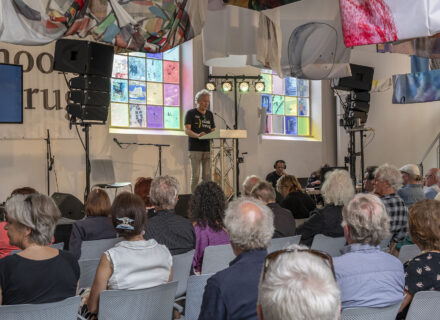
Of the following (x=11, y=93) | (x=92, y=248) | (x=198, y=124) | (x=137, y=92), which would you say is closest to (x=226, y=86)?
(x=137, y=92)

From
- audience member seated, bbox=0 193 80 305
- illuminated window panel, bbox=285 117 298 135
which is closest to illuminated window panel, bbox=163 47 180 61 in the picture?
illuminated window panel, bbox=285 117 298 135

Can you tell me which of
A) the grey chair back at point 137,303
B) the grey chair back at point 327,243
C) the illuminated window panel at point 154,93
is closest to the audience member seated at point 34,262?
the grey chair back at point 137,303

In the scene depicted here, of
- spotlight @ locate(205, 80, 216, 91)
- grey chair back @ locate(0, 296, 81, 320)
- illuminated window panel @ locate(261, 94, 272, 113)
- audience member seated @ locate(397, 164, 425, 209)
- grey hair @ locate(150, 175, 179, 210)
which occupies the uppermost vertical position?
spotlight @ locate(205, 80, 216, 91)

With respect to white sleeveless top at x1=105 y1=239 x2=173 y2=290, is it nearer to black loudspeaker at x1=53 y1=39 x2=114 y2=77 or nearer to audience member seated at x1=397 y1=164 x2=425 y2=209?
audience member seated at x1=397 y1=164 x2=425 y2=209

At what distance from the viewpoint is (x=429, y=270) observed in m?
2.61

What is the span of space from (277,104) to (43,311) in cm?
1130

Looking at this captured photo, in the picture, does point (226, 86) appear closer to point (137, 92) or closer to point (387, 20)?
point (137, 92)

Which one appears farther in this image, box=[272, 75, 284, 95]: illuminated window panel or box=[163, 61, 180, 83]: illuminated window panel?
box=[272, 75, 284, 95]: illuminated window panel

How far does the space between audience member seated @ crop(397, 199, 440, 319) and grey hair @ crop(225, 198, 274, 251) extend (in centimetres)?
75

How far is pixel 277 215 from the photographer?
447cm

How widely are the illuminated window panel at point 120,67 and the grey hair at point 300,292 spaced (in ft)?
30.3

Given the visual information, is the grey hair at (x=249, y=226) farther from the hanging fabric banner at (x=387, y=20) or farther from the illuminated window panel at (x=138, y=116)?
the illuminated window panel at (x=138, y=116)

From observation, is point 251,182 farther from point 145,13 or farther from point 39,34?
point 39,34

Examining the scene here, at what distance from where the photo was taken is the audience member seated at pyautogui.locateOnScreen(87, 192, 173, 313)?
273cm
